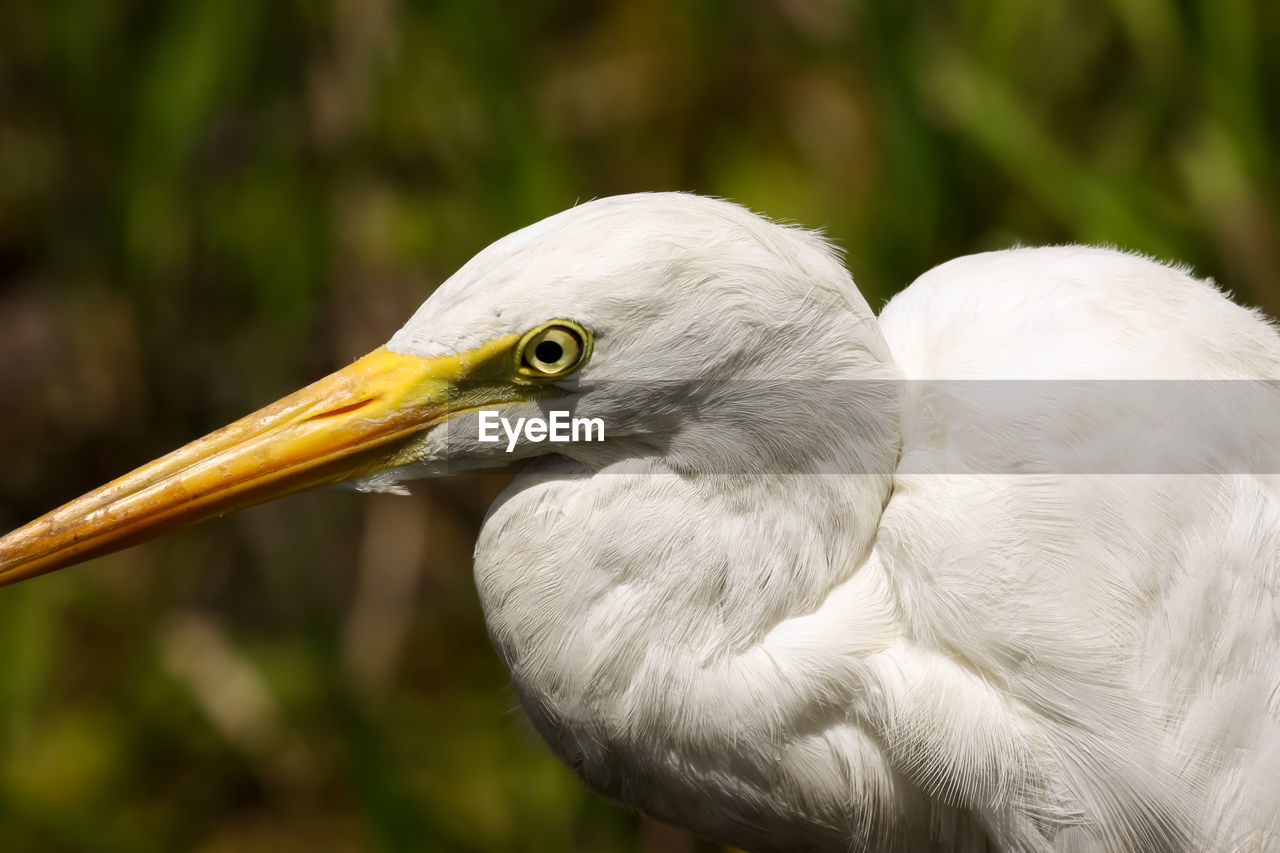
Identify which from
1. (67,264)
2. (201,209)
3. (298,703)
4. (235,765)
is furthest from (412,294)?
(235,765)

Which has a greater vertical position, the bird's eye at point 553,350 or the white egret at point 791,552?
the bird's eye at point 553,350

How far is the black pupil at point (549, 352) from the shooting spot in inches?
36.6

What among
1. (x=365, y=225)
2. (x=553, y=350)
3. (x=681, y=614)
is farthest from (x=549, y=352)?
(x=365, y=225)

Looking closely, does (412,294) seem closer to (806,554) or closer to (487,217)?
(487,217)

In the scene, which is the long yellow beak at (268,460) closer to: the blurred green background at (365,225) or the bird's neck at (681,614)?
the bird's neck at (681,614)

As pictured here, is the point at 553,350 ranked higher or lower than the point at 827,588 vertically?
higher

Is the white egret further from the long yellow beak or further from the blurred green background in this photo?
the blurred green background

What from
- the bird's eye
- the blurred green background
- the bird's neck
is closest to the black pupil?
the bird's eye

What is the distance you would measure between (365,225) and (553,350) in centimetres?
158

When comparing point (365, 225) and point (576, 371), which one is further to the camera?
point (365, 225)

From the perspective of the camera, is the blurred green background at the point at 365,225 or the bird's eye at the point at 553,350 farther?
the blurred green background at the point at 365,225

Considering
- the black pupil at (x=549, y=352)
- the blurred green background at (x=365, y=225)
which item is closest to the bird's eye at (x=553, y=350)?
the black pupil at (x=549, y=352)

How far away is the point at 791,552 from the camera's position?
0.98 meters

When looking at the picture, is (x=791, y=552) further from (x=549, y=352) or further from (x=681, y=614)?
(x=549, y=352)
